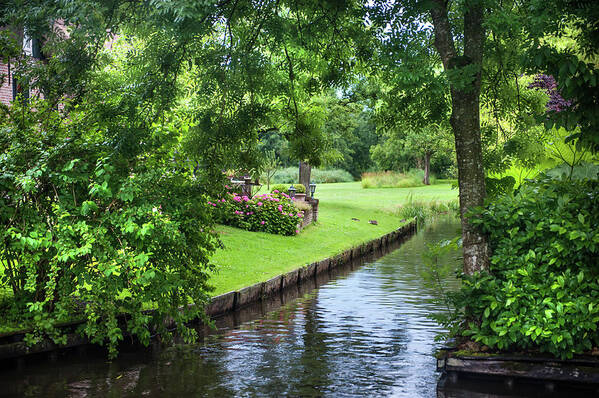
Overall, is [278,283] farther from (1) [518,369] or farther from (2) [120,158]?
(1) [518,369]

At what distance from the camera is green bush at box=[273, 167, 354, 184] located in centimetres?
6370

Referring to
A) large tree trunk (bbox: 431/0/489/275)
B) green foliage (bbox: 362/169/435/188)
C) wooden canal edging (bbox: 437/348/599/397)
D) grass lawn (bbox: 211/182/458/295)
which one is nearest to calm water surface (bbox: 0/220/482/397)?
wooden canal edging (bbox: 437/348/599/397)

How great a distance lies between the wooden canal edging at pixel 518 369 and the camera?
8.12m

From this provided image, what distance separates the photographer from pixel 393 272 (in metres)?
19.0

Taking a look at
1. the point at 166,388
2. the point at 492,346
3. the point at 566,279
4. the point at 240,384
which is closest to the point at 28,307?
the point at 166,388

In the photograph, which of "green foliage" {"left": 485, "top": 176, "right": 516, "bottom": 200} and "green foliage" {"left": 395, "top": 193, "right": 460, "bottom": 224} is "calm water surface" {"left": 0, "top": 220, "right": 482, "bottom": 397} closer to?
"green foliage" {"left": 485, "top": 176, "right": 516, "bottom": 200}

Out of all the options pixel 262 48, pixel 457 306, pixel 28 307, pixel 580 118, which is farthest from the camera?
pixel 262 48

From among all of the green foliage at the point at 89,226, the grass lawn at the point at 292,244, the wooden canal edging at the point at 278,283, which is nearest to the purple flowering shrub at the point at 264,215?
the grass lawn at the point at 292,244

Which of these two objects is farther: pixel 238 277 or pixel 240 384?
pixel 238 277

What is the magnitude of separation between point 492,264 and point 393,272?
10.2m

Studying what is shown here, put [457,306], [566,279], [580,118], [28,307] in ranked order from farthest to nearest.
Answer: [28,307]
[457,306]
[566,279]
[580,118]

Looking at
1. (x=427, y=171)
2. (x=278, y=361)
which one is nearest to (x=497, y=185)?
(x=278, y=361)

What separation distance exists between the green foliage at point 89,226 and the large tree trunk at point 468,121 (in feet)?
12.0

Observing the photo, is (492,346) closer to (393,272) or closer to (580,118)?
(580,118)
